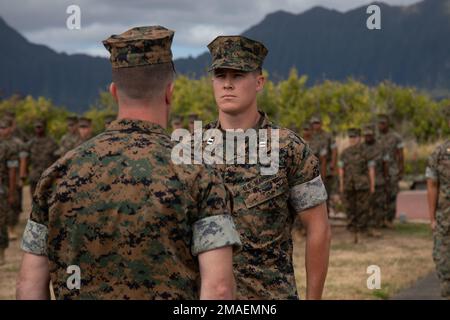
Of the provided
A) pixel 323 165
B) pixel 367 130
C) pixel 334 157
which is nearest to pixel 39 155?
pixel 323 165

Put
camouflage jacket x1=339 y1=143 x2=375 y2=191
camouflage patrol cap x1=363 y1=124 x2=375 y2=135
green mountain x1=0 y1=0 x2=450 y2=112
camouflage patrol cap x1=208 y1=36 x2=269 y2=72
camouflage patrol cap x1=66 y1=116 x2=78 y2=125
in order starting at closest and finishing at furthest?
camouflage patrol cap x1=208 y1=36 x2=269 y2=72, camouflage jacket x1=339 y1=143 x2=375 y2=191, camouflage patrol cap x1=363 y1=124 x2=375 y2=135, camouflage patrol cap x1=66 y1=116 x2=78 y2=125, green mountain x1=0 y1=0 x2=450 y2=112

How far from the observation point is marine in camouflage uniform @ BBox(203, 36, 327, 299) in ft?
14.3

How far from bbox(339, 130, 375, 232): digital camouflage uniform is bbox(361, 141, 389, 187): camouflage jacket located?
8 cm

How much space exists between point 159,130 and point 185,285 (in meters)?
0.50

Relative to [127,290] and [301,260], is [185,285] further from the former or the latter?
[301,260]

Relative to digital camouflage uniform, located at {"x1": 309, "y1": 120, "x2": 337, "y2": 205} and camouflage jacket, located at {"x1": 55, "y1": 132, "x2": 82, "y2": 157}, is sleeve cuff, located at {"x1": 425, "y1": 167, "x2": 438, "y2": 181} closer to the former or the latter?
digital camouflage uniform, located at {"x1": 309, "y1": 120, "x2": 337, "y2": 205}

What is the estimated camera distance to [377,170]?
652 inches

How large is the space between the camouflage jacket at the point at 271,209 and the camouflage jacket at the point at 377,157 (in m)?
11.8

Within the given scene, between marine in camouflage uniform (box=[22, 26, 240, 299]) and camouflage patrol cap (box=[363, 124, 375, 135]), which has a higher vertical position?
camouflage patrol cap (box=[363, 124, 375, 135])

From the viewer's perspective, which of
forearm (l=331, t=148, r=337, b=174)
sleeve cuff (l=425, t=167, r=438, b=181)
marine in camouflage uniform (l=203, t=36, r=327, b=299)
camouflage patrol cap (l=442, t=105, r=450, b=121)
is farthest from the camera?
forearm (l=331, t=148, r=337, b=174)

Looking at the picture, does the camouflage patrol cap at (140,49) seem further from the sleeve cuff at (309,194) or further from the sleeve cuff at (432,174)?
the sleeve cuff at (432,174)

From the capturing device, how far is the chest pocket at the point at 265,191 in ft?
14.6

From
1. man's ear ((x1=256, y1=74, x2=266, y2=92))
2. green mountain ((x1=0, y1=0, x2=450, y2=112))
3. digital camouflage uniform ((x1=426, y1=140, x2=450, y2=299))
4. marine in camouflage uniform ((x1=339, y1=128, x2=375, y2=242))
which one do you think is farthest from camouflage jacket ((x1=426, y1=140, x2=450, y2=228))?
green mountain ((x1=0, y1=0, x2=450, y2=112))

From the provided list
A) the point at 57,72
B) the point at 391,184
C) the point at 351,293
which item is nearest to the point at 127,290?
the point at 351,293
